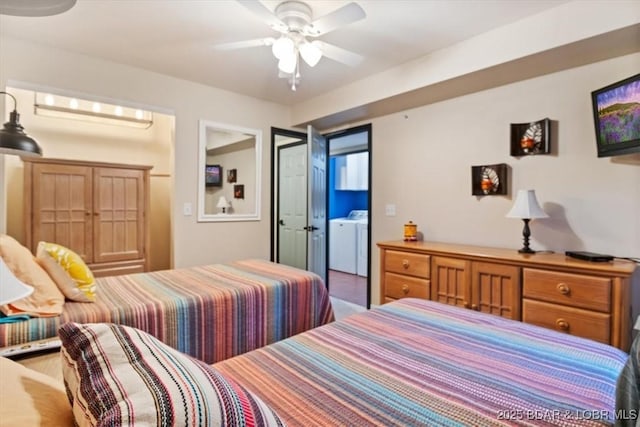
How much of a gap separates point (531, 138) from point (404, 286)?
1.55 meters

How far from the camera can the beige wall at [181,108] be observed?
2.55 metres

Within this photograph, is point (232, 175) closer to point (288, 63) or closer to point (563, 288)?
point (288, 63)

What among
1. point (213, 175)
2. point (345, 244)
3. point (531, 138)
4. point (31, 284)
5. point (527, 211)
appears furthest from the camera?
point (345, 244)

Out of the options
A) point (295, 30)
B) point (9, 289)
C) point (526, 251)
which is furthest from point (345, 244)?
point (9, 289)

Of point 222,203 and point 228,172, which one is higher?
point 228,172

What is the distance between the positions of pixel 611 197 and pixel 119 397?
2.88m

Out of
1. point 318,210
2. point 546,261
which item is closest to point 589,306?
point 546,261

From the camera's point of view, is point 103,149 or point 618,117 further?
point 103,149

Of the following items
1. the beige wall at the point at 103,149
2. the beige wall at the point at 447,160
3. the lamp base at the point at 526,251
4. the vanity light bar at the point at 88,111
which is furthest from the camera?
the vanity light bar at the point at 88,111

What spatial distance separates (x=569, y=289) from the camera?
1.93 meters

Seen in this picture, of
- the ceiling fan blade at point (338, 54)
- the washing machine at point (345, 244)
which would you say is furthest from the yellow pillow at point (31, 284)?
the washing machine at point (345, 244)

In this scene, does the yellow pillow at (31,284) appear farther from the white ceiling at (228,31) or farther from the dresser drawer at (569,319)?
the dresser drawer at (569,319)

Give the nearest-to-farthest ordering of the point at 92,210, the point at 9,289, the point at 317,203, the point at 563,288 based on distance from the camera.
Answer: the point at 9,289, the point at 563,288, the point at 92,210, the point at 317,203

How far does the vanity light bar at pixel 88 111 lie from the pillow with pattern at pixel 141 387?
291cm
